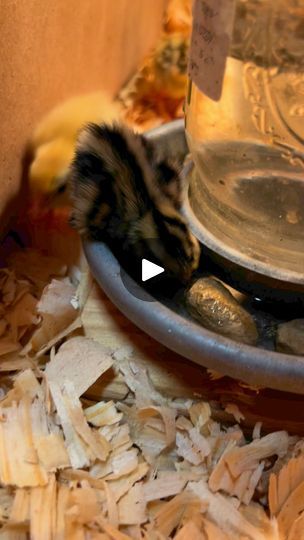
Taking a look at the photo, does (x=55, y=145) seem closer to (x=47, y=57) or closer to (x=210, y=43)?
(x=47, y=57)

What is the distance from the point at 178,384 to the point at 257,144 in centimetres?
42

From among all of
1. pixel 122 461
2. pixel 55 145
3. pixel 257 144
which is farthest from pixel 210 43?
pixel 122 461

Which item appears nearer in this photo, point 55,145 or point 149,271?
point 149,271

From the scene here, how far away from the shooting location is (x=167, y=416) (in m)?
0.98

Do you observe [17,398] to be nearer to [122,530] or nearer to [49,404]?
[49,404]

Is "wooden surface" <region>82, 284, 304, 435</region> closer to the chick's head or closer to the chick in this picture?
the chick

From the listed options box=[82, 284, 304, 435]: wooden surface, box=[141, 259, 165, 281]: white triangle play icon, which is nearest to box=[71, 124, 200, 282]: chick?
box=[141, 259, 165, 281]: white triangle play icon

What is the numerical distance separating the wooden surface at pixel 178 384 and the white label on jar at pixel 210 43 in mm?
379

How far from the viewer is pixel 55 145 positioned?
49.3 inches

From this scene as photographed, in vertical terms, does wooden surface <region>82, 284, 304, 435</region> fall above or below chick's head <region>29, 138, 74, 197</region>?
below

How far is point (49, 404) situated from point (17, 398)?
0.05 meters

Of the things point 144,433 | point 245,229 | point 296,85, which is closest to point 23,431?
point 144,433

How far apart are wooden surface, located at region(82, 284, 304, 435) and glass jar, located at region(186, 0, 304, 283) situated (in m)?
0.18

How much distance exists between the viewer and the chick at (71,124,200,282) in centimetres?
101
